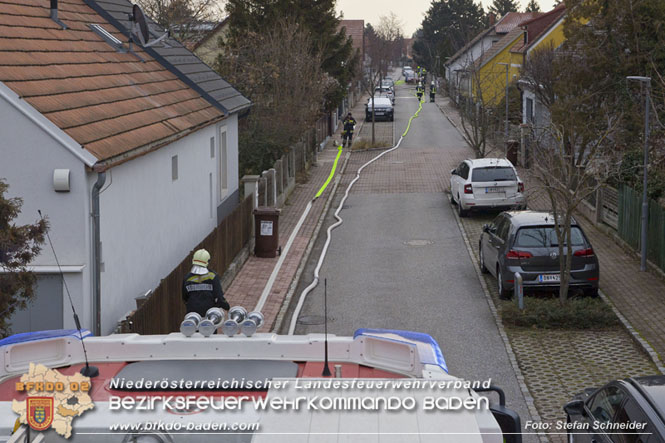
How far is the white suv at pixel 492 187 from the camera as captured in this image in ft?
81.7

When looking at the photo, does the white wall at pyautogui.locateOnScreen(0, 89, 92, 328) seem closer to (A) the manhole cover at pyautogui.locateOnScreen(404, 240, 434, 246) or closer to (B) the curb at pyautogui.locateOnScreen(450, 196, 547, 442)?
(B) the curb at pyautogui.locateOnScreen(450, 196, 547, 442)

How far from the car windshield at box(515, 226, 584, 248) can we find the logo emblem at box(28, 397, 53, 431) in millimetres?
12822

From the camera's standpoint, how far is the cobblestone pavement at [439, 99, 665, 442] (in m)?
11.5

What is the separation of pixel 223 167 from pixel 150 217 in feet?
25.5

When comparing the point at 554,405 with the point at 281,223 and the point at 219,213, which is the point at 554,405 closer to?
the point at 219,213

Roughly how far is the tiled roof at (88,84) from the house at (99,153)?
30 millimetres

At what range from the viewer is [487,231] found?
59.4ft

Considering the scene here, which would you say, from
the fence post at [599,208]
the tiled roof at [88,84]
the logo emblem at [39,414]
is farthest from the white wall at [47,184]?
the fence post at [599,208]

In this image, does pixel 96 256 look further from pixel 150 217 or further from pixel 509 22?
pixel 509 22

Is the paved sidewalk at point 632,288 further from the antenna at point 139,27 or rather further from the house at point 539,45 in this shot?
the house at point 539,45

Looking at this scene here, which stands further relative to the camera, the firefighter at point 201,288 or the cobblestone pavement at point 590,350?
the cobblestone pavement at point 590,350

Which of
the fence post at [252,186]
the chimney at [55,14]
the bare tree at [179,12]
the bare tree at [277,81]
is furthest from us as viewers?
the bare tree at [179,12]

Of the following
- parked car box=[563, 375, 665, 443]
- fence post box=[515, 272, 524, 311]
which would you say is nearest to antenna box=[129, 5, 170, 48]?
fence post box=[515, 272, 524, 311]

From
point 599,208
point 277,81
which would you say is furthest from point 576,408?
point 277,81
